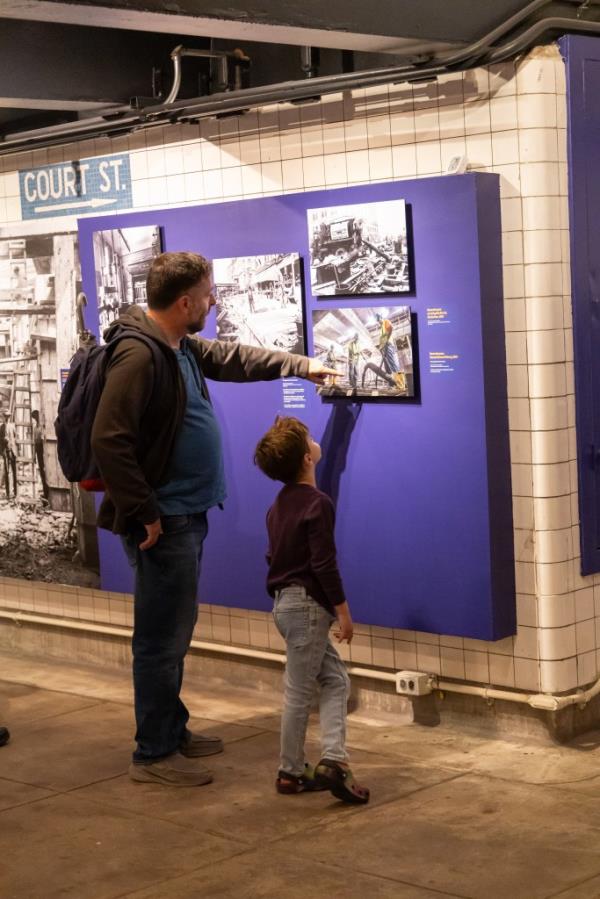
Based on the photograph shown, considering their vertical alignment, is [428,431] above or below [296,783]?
above

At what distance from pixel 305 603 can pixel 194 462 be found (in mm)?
704

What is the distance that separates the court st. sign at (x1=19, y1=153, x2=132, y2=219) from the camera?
6578 mm

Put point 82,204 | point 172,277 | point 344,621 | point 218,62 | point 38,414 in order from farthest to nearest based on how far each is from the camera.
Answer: point 38,414, point 82,204, point 218,62, point 172,277, point 344,621

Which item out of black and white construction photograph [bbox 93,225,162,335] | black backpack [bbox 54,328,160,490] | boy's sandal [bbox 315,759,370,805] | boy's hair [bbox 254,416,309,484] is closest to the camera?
boy's sandal [bbox 315,759,370,805]

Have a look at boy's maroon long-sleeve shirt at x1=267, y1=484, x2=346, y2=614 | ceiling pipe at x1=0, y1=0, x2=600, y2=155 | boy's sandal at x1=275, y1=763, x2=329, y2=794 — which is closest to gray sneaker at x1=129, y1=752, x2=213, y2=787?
boy's sandal at x1=275, y1=763, x2=329, y2=794

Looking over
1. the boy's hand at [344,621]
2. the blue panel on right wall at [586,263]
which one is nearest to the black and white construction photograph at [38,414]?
the boy's hand at [344,621]

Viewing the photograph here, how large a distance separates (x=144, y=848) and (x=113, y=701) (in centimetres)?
194

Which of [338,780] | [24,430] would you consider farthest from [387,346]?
[24,430]

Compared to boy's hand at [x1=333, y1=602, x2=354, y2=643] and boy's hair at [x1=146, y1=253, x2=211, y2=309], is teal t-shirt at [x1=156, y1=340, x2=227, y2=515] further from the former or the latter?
boy's hand at [x1=333, y1=602, x2=354, y2=643]

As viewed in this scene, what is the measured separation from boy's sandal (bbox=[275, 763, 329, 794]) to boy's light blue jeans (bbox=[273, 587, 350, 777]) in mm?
82

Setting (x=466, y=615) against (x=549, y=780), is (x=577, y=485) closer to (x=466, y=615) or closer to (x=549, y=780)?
(x=466, y=615)

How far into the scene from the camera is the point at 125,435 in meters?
4.76

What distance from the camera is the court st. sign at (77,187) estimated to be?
6.58 metres

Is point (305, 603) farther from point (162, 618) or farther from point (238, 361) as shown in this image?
point (238, 361)
